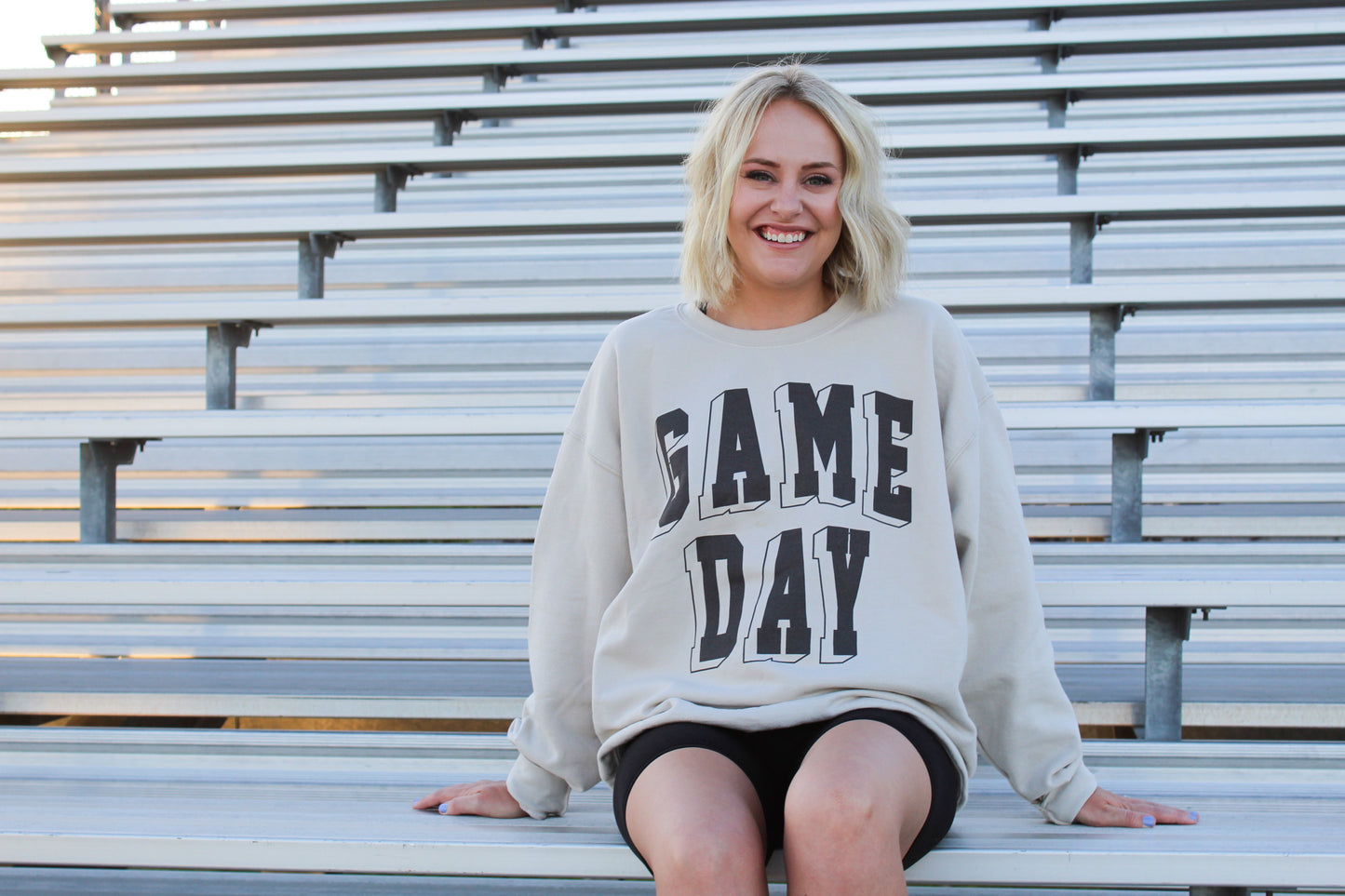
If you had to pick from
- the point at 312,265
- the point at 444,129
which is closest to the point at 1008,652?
the point at 312,265

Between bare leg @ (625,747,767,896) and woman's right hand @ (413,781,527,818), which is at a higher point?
bare leg @ (625,747,767,896)

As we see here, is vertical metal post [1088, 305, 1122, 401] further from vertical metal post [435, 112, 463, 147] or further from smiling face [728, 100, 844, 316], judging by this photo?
vertical metal post [435, 112, 463, 147]

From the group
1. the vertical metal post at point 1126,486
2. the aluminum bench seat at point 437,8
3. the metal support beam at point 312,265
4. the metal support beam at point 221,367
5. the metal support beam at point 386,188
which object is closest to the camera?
the vertical metal post at point 1126,486

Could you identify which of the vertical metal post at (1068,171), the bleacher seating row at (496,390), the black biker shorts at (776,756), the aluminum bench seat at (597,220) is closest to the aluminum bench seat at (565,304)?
the bleacher seating row at (496,390)

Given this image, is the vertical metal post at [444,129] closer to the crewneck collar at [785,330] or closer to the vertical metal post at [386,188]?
the vertical metal post at [386,188]

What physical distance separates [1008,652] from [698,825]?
1.02 feet

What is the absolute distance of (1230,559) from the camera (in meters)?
1.36

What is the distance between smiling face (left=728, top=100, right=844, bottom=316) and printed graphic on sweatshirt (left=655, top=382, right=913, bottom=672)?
0.12 meters

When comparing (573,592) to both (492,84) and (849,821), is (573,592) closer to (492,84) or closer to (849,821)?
(849,821)

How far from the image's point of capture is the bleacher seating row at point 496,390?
3.35 feet

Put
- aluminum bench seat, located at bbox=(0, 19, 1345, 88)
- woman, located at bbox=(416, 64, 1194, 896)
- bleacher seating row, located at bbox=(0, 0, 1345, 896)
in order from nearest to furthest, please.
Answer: woman, located at bbox=(416, 64, 1194, 896)
bleacher seating row, located at bbox=(0, 0, 1345, 896)
aluminum bench seat, located at bbox=(0, 19, 1345, 88)

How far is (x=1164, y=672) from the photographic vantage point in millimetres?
1180

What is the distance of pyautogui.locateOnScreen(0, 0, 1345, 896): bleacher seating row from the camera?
1.02 meters

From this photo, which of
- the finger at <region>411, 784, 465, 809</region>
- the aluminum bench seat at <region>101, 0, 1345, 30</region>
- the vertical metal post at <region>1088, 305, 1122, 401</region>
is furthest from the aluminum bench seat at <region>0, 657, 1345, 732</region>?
the aluminum bench seat at <region>101, 0, 1345, 30</region>
